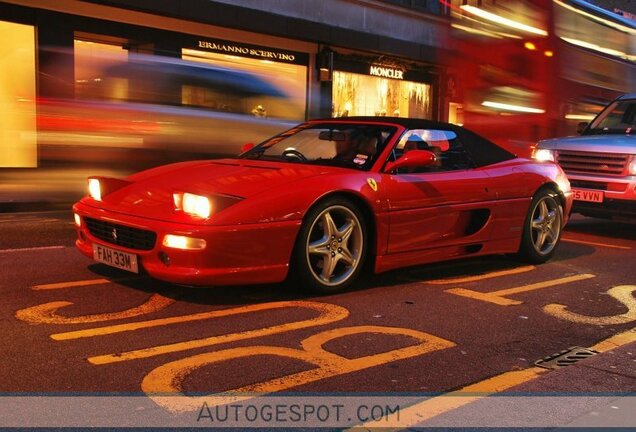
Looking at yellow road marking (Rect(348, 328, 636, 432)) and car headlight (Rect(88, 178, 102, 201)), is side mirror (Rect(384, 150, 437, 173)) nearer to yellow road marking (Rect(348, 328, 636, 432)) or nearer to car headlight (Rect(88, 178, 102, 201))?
yellow road marking (Rect(348, 328, 636, 432))

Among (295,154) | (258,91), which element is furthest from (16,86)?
(295,154)

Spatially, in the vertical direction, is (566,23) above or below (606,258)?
above

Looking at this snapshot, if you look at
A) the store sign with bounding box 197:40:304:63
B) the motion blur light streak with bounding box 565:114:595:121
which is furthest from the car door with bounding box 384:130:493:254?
the store sign with bounding box 197:40:304:63

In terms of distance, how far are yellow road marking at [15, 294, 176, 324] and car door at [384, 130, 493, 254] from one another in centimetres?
185

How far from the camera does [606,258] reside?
7.17 metres

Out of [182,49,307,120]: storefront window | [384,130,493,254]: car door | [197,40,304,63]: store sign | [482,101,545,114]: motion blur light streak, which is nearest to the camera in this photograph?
[384,130,493,254]: car door

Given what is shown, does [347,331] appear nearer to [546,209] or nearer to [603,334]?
[603,334]

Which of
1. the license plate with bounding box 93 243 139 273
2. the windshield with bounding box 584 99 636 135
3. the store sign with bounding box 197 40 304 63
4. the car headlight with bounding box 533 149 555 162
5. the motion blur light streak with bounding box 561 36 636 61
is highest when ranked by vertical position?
the store sign with bounding box 197 40 304 63

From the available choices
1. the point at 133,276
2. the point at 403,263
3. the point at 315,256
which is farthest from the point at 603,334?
the point at 133,276

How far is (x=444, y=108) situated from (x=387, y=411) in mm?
18062

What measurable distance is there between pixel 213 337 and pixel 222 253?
0.61 m

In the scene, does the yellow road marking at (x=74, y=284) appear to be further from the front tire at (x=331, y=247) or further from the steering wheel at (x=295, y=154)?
the steering wheel at (x=295, y=154)

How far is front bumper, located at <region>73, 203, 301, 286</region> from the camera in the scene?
4.34m

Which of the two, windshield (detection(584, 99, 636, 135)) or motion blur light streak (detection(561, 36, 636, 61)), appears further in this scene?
motion blur light streak (detection(561, 36, 636, 61))
